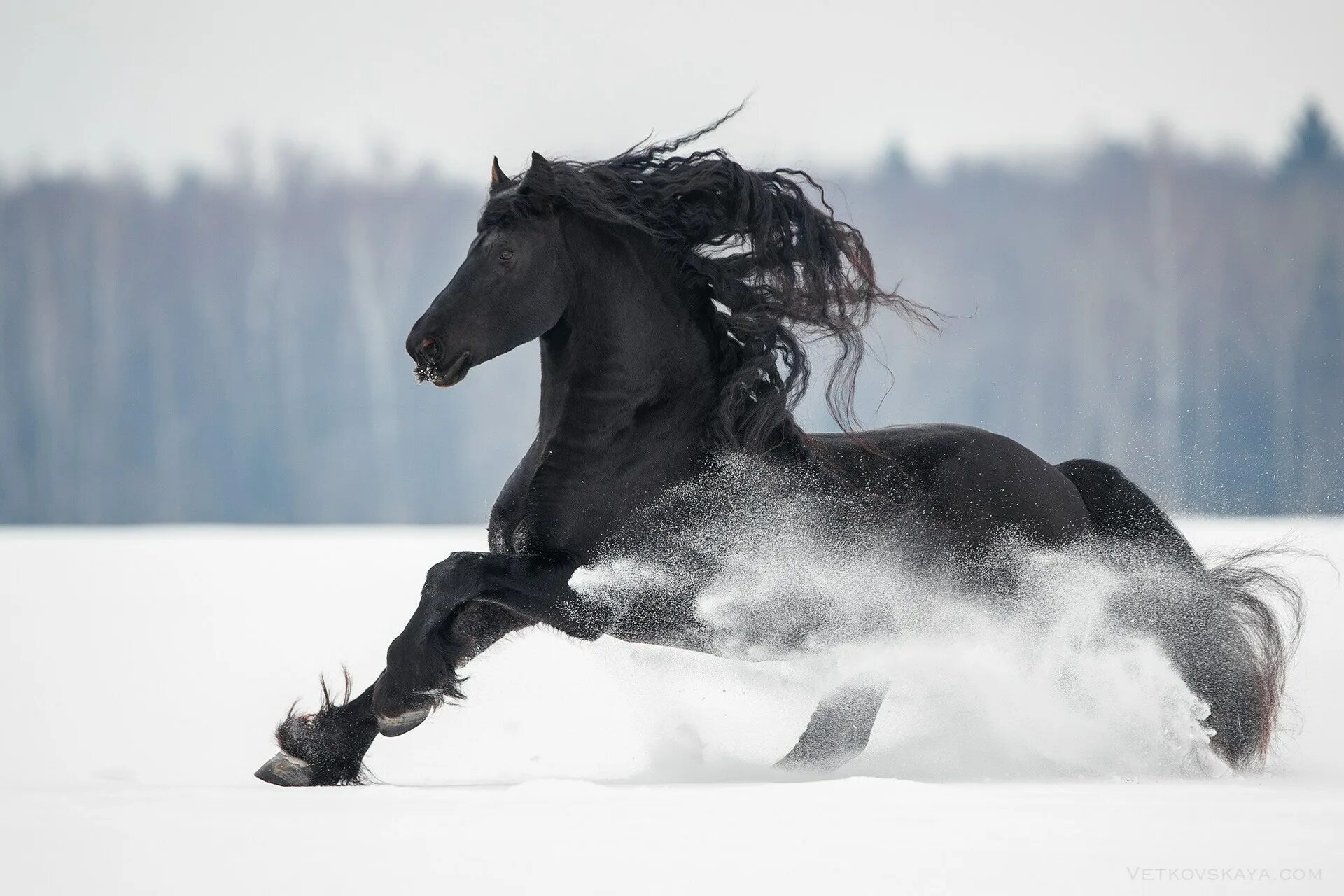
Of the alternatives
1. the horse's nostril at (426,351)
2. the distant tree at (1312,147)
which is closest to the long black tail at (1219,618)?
the horse's nostril at (426,351)

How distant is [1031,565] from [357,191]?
734 inches

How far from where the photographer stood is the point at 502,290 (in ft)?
10.9

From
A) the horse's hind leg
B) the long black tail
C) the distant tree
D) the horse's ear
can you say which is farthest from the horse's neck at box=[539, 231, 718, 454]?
the distant tree

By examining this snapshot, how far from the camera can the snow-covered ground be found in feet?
7.06

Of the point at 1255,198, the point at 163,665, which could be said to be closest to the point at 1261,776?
the point at 163,665

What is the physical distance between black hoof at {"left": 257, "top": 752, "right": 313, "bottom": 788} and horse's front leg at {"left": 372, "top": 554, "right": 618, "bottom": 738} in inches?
9.6

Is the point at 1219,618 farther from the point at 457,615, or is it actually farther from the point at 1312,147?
the point at 1312,147

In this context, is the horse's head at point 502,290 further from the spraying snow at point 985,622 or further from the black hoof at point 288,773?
the black hoof at point 288,773

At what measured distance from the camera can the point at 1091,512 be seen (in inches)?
149

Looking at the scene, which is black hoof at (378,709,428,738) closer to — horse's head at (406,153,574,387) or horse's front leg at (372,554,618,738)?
horse's front leg at (372,554,618,738)

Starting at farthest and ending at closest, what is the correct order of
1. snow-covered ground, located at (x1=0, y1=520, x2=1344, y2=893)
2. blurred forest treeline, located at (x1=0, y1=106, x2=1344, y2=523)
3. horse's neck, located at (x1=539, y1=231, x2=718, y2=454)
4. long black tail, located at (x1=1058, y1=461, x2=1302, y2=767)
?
blurred forest treeline, located at (x1=0, y1=106, x2=1344, y2=523), long black tail, located at (x1=1058, y1=461, x2=1302, y2=767), horse's neck, located at (x1=539, y1=231, x2=718, y2=454), snow-covered ground, located at (x1=0, y1=520, x2=1344, y2=893)

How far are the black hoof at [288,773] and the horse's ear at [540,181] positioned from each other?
154cm

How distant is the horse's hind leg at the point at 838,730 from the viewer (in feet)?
12.9

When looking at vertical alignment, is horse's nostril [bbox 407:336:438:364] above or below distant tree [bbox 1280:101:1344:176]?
below
